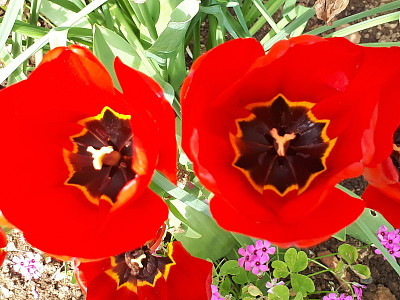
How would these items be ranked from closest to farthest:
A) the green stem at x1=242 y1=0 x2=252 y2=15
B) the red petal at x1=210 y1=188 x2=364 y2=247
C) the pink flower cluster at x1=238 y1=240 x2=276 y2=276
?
1. the red petal at x1=210 y1=188 x2=364 y2=247
2. the pink flower cluster at x1=238 y1=240 x2=276 y2=276
3. the green stem at x1=242 y1=0 x2=252 y2=15

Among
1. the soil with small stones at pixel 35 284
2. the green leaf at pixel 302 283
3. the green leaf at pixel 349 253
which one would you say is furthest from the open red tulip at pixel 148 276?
the soil with small stones at pixel 35 284

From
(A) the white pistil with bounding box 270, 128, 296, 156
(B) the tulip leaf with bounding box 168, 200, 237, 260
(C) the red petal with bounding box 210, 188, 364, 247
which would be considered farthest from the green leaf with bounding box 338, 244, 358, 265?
(C) the red petal with bounding box 210, 188, 364, 247

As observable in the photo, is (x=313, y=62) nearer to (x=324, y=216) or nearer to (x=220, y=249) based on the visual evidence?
(x=324, y=216)

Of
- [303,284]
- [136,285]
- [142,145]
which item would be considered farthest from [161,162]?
[303,284]

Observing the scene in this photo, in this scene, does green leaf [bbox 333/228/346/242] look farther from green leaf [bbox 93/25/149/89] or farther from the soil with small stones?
the soil with small stones

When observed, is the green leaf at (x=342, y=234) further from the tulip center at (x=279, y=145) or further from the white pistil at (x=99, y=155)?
the white pistil at (x=99, y=155)

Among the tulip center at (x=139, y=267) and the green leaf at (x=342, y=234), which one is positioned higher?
the tulip center at (x=139, y=267)

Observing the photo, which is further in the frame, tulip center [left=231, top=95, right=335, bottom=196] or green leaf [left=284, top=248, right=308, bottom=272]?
green leaf [left=284, top=248, right=308, bottom=272]
